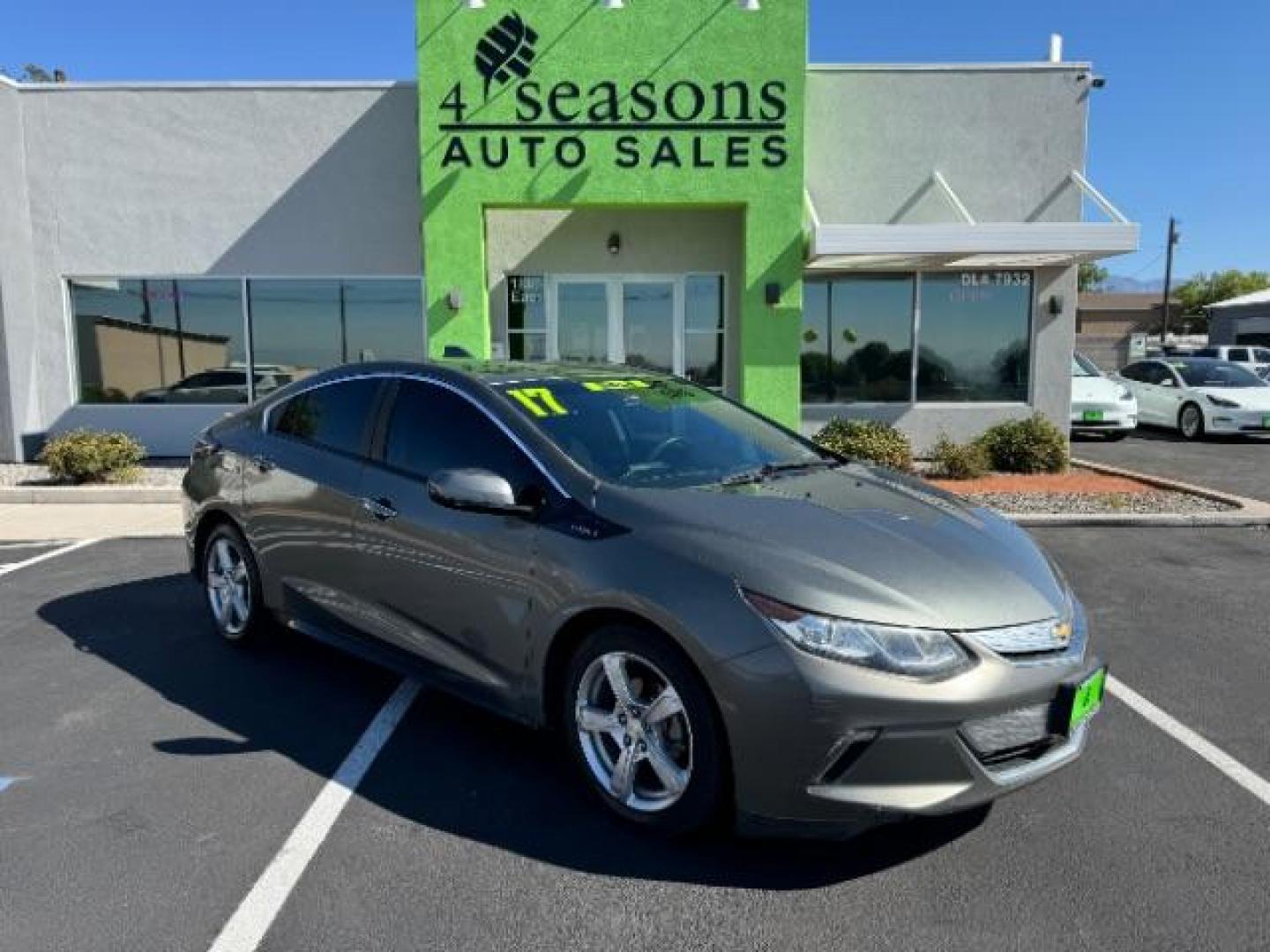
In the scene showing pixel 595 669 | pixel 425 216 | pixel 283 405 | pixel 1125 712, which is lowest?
pixel 1125 712

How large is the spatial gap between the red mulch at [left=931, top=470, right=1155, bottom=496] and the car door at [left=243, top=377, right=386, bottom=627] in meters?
7.06

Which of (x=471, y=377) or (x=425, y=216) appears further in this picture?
(x=425, y=216)

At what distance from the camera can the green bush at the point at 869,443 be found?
10516 mm

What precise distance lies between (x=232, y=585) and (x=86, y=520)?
485 cm

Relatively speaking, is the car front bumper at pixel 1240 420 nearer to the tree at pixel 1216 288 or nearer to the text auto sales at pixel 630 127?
the text auto sales at pixel 630 127

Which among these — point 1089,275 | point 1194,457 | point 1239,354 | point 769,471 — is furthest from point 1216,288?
point 769,471

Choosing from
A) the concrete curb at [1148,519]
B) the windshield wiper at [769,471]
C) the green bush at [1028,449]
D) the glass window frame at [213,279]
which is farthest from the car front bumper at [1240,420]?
the windshield wiper at [769,471]

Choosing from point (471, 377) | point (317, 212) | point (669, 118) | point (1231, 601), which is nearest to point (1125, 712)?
point (1231, 601)

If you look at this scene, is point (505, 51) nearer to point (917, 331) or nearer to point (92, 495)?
point (917, 331)

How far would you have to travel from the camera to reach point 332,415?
4.70m

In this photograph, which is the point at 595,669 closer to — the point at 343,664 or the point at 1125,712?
the point at 343,664

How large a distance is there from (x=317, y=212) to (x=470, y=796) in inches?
Answer: 415

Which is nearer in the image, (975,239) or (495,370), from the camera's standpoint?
(495,370)

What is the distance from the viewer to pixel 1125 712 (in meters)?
4.36
